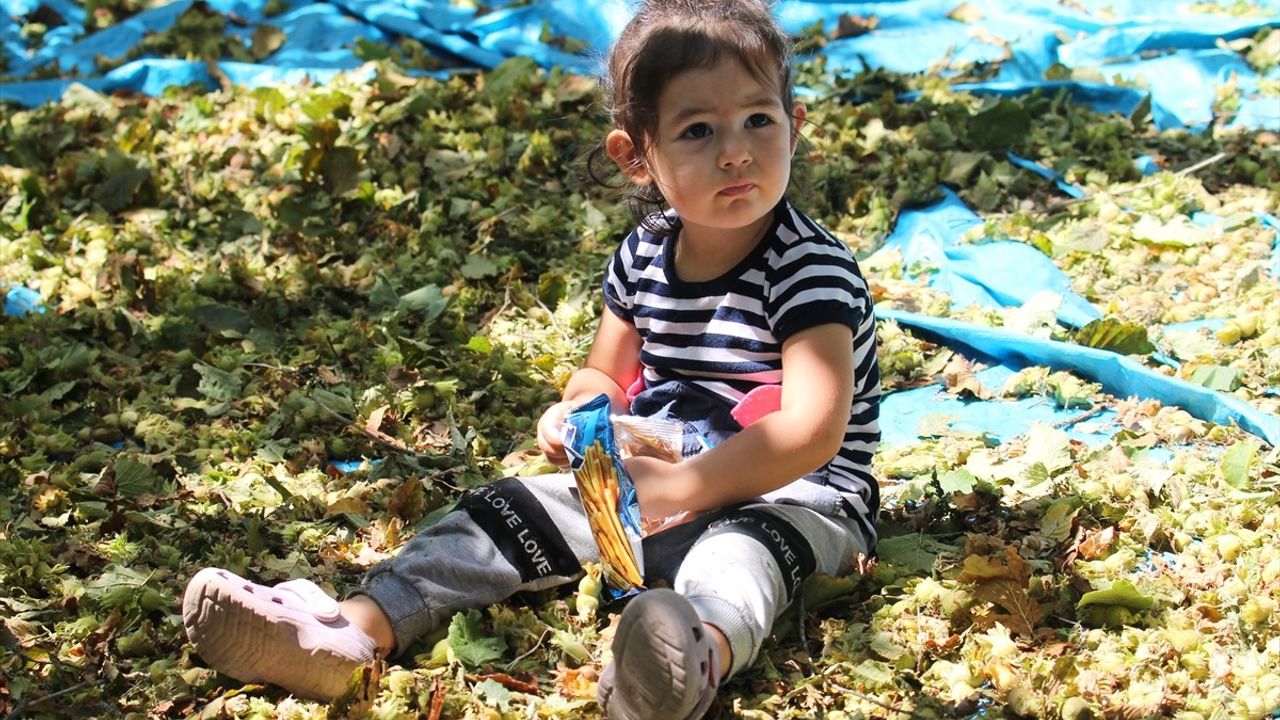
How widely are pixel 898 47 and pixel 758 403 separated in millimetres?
3224

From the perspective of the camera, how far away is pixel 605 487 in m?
2.13

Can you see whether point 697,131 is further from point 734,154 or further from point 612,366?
point 612,366

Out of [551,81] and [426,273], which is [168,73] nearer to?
[551,81]

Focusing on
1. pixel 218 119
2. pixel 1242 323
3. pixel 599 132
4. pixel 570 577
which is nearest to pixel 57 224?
pixel 218 119

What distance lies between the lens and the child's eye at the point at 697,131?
2.25 m

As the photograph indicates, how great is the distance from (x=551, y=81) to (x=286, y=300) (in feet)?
5.16

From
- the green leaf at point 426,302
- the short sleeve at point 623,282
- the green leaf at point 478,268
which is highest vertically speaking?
the short sleeve at point 623,282

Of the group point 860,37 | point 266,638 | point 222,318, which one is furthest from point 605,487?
point 860,37

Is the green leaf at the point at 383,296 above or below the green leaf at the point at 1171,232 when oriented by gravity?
below

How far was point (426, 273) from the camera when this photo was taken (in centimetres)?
381

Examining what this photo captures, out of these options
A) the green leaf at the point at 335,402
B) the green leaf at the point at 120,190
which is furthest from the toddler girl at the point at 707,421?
the green leaf at the point at 120,190

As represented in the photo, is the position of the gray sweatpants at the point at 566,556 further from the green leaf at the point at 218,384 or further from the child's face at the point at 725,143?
the green leaf at the point at 218,384

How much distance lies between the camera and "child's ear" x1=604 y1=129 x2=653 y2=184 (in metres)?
2.42

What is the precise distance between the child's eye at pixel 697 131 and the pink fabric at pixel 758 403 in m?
0.43
